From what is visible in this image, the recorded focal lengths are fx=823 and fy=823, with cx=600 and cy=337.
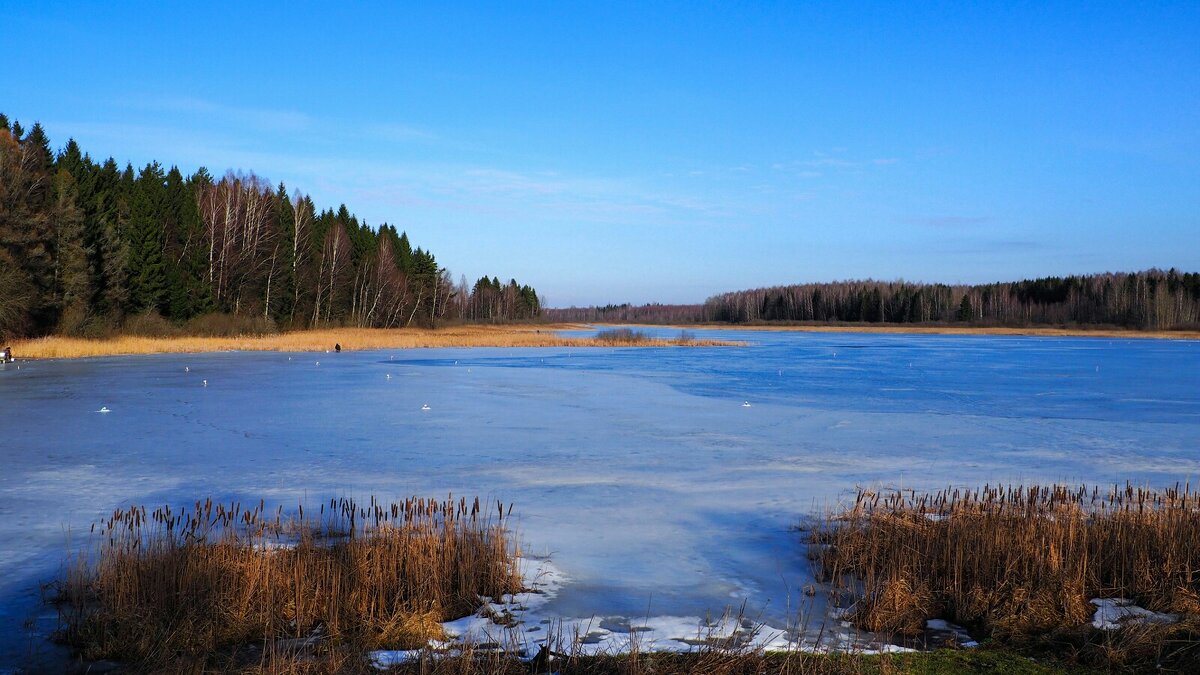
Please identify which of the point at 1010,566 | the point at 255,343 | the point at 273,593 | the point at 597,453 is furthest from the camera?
the point at 255,343

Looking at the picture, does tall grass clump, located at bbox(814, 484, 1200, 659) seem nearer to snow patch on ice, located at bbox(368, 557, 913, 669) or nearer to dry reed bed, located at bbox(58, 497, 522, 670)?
snow patch on ice, located at bbox(368, 557, 913, 669)

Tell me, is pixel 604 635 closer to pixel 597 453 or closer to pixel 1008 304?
pixel 597 453

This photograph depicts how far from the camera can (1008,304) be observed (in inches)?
4606

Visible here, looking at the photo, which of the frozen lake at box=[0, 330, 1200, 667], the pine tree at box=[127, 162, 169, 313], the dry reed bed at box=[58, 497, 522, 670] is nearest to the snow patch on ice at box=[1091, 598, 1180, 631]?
the frozen lake at box=[0, 330, 1200, 667]

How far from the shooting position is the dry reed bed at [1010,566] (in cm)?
490

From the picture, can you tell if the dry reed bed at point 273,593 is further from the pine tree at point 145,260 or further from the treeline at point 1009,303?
the treeline at point 1009,303

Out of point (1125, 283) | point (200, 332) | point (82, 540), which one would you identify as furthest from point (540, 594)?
point (1125, 283)

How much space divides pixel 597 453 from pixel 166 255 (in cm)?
3893

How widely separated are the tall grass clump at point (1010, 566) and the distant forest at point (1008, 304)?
3581 inches

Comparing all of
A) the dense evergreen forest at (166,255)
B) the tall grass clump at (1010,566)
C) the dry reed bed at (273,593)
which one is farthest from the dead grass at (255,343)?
the tall grass clump at (1010,566)

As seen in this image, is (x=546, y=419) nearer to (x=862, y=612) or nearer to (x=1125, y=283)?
(x=862, y=612)

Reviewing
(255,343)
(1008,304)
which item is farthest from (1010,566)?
(1008,304)

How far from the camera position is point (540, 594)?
5.23m

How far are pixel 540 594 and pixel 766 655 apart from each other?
163cm
